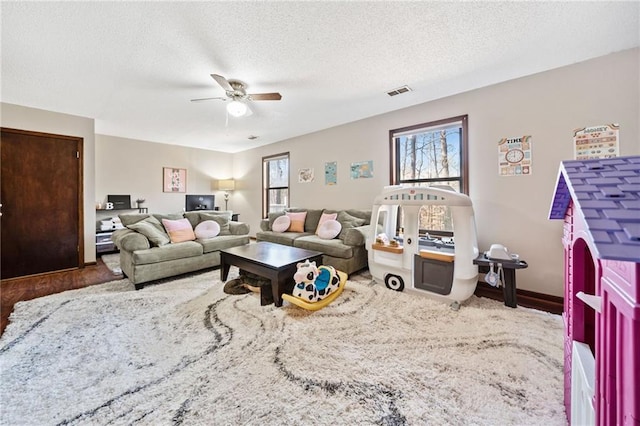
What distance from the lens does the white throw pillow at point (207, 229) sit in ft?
11.8

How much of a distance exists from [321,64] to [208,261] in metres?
2.89

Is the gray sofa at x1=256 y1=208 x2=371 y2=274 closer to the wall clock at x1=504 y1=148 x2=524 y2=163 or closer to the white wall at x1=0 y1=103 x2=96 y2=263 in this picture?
the wall clock at x1=504 y1=148 x2=524 y2=163

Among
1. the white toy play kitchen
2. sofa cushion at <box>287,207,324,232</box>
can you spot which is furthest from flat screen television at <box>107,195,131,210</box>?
the white toy play kitchen

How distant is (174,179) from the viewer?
564 cm

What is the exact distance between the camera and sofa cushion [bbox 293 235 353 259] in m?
3.08

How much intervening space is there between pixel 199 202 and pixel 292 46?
4826 millimetres

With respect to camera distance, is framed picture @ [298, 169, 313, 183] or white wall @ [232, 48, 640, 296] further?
framed picture @ [298, 169, 313, 183]

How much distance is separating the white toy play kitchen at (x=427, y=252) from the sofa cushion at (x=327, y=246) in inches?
13.5

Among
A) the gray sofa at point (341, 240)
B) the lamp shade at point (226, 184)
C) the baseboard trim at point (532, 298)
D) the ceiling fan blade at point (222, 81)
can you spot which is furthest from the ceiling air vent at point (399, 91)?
the lamp shade at point (226, 184)

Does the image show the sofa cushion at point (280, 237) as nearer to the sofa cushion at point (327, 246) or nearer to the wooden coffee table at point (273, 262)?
the sofa cushion at point (327, 246)

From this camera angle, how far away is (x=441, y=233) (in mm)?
3184

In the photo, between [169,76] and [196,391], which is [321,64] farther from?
[196,391]

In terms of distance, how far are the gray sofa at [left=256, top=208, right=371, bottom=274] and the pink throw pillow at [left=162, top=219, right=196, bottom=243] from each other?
116 cm

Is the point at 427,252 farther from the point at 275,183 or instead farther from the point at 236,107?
the point at 275,183
